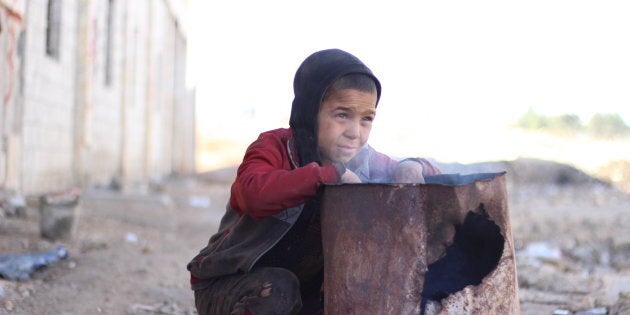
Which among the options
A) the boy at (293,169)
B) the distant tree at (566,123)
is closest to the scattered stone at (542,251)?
the boy at (293,169)

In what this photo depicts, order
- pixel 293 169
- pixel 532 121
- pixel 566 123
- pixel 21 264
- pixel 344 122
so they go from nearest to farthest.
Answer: pixel 293 169, pixel 344 122, pixel 21 264, pixel 566 123, pixel 532 121

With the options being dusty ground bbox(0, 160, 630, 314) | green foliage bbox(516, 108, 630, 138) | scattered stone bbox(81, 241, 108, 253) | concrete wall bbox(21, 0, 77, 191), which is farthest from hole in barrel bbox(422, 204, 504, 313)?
green foliage bbox(516, 108, 630, 138)

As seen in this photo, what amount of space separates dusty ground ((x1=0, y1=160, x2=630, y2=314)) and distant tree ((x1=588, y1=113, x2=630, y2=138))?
83.3 feet

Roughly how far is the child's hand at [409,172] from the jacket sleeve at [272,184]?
0.34 metres

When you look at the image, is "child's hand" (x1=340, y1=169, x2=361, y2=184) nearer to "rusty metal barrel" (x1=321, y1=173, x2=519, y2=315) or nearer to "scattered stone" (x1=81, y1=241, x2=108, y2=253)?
"rusty metal barrel" (x1=321, y1=173, x2=519, y2=315)

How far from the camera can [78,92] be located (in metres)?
9.23

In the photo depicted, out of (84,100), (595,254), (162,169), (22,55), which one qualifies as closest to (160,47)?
(162,169)

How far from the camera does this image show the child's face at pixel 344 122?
7.75 ft

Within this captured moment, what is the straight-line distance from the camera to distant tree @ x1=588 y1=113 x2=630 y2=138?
34562 millimetres

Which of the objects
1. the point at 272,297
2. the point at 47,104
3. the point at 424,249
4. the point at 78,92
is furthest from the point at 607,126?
the point at 424,249

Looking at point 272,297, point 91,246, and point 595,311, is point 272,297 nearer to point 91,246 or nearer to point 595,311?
point 595,311

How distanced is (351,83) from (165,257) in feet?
11.4

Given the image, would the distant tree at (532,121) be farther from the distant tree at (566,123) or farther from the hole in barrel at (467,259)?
the hole in barrel at (467,259)

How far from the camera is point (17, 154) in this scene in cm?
688
